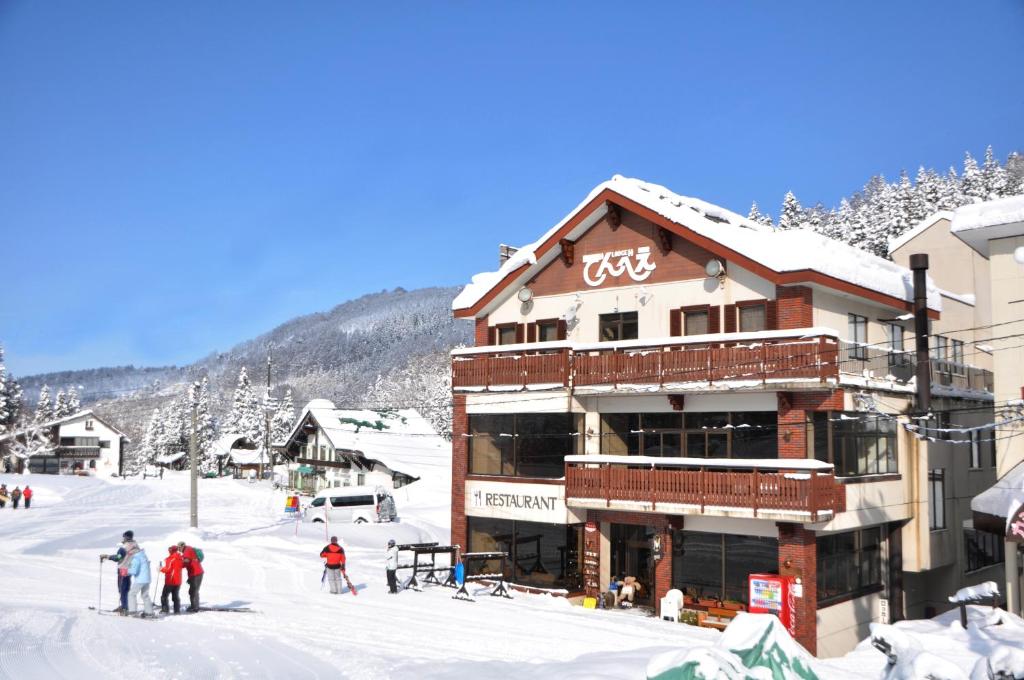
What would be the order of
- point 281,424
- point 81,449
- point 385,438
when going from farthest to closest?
point 281,424 < point 81,449 < point 385,438

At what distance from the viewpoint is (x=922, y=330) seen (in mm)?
25703

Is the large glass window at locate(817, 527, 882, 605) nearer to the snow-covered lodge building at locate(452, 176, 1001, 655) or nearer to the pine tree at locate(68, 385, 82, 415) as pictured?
the snow-covered lodge building at locate(452, 176, 1001, 655)

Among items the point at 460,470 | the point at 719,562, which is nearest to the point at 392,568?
the point at 460,470

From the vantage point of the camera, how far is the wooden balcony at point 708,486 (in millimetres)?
22266

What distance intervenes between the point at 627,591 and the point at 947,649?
8.83 metres

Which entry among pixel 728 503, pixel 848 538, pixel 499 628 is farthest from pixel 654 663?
pixel 848 538

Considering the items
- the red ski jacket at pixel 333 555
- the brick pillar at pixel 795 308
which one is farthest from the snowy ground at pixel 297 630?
the brick pillar at pixel 795 308

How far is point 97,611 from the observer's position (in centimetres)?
2053

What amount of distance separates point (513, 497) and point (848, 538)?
32.9 ft

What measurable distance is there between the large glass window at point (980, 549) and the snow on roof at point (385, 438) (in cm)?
4022

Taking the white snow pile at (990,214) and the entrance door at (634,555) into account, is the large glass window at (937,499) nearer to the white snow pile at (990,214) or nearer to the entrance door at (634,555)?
the entrance door at (634,555)

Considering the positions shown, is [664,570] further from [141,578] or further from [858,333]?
[141,578]

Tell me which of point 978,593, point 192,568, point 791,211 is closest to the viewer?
point 192,568

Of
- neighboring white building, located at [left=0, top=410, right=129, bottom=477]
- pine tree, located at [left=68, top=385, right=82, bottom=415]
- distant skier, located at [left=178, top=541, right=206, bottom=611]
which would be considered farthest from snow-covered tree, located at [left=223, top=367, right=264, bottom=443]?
distant skier, located at [left=178, top=541, right=206, bottom=611]
